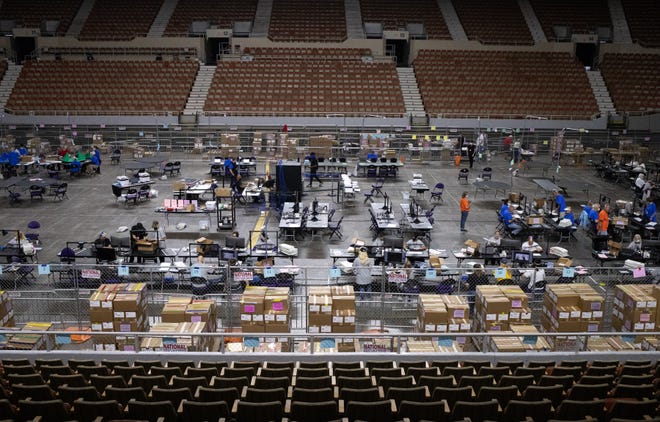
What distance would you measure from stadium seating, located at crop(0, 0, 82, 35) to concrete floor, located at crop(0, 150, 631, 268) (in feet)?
68.2

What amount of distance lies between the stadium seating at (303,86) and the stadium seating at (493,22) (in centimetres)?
847

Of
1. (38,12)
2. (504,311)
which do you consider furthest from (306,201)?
(38,12)

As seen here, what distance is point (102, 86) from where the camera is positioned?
4078cm

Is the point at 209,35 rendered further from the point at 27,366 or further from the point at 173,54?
the point at 27,366

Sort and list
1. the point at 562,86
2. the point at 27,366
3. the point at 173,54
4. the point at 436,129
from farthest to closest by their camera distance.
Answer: the point at 173,54 < the point at 562,86 < the point at 436,129 < the point at 27,366

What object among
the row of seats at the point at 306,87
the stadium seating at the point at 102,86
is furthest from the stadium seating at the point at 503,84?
the stadium seating at the point at 102,86

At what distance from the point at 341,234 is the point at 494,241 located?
521cm

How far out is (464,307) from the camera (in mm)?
12609

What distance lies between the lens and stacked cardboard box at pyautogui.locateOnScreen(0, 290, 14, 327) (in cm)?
1290

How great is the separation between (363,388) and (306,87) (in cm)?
3431

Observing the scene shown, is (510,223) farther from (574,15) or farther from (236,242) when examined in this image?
(574,15)

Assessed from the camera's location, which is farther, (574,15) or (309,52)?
(574,15)

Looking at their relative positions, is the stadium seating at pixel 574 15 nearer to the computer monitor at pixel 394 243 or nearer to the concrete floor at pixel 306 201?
the concrete floor at pixel 306 201

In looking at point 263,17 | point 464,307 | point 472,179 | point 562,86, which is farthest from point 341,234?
point 263,17
